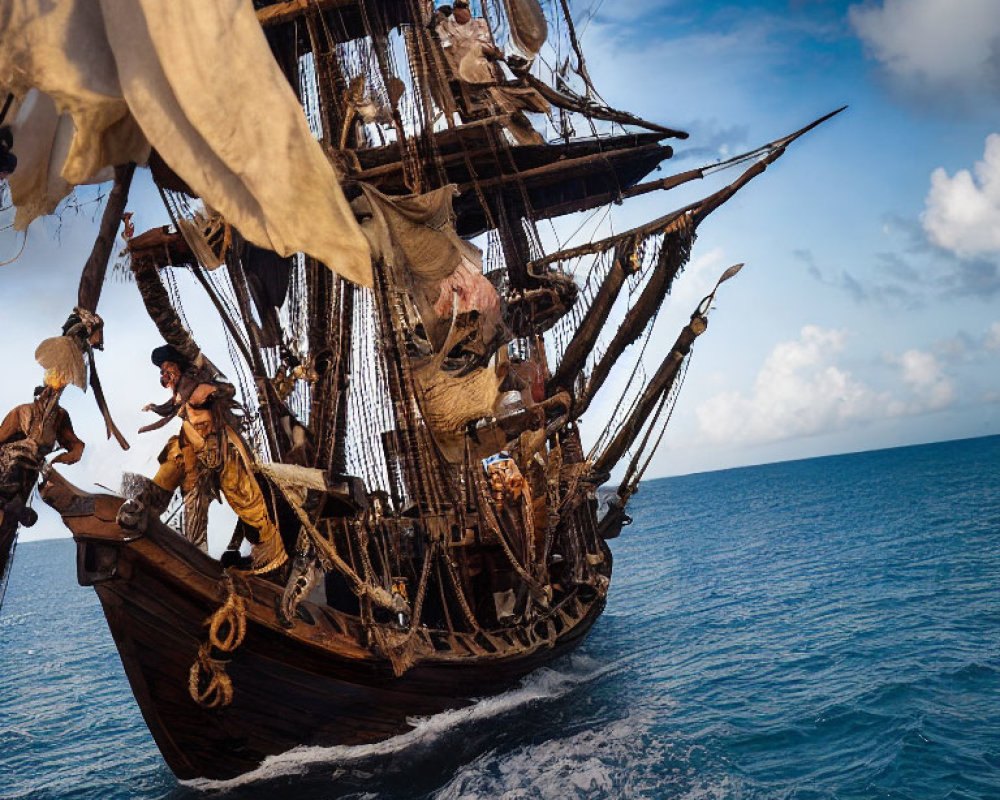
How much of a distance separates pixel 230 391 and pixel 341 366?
3195 millimetres

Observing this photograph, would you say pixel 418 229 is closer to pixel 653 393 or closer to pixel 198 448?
pixel 198 448

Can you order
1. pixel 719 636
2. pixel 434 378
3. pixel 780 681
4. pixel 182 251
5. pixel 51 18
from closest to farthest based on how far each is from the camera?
pixel 51 18, pixel 434 378, pixel 182 251, pixel 780 681, pixel 719 636

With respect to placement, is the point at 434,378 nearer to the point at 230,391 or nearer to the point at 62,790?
the point at 230,391

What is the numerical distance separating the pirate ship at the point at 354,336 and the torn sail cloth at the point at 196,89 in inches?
0.5

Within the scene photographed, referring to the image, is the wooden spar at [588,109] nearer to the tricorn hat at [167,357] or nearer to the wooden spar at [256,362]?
the wooden spar at [256,362]

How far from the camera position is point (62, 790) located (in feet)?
42.1

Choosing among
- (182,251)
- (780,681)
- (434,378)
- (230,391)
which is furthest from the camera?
(780,681)

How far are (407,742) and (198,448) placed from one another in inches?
213

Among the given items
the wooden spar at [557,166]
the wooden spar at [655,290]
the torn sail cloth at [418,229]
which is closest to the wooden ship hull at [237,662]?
the torn sail cloth at [418,229]

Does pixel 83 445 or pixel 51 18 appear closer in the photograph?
pixel 51 18

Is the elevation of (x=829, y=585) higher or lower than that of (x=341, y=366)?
lower

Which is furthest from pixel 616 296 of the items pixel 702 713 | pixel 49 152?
pixel 49 152

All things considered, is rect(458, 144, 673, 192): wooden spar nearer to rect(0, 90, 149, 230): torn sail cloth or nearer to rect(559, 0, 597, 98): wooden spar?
rect(559, 0, 597, 98): wooden spar

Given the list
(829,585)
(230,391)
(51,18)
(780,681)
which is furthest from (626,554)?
(51,18)
